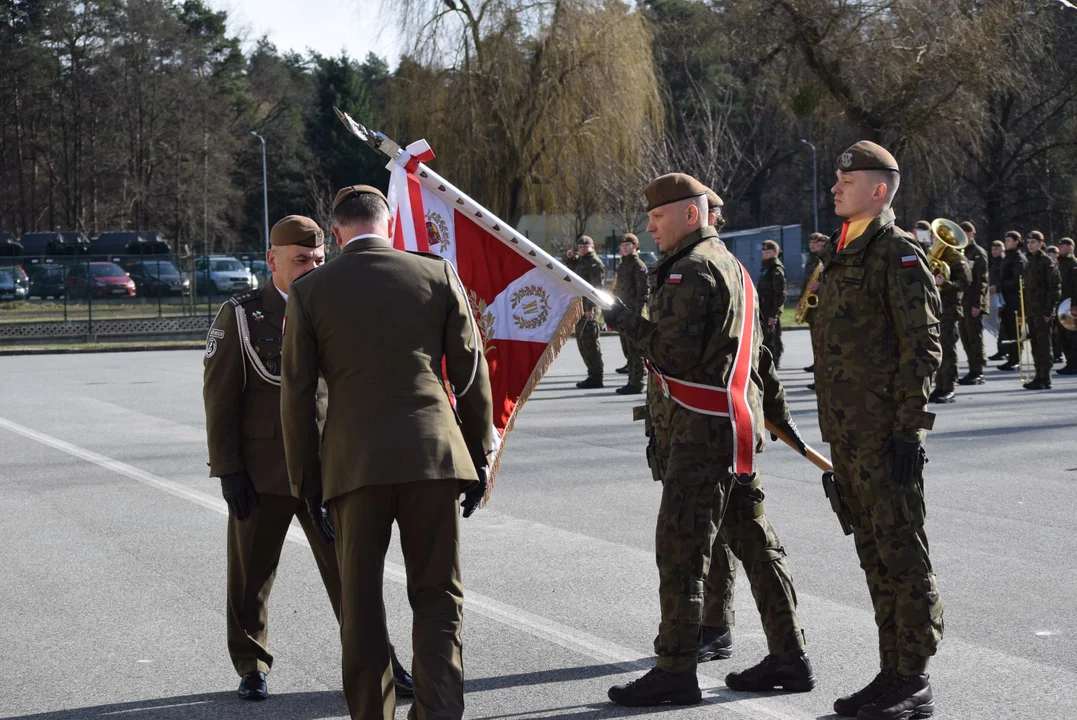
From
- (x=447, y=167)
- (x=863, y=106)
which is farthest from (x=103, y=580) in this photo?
(x=863, y=106)

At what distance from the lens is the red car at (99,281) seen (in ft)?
106

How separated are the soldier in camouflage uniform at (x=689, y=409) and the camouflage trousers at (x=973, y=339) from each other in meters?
13.1

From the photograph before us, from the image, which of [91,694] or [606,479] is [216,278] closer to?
[606,479]

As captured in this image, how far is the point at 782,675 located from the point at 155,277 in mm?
31330

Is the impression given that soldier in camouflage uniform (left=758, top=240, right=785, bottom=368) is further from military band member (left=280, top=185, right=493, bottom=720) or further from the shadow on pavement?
military band member (left=280, top=185, right=493, bottom=720)

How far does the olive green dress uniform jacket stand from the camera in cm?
400

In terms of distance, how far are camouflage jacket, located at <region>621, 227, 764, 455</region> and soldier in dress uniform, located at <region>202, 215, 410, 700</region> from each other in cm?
134

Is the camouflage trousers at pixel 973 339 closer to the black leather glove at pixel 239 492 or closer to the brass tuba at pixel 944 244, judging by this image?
the brass tuba at pixel 944 244

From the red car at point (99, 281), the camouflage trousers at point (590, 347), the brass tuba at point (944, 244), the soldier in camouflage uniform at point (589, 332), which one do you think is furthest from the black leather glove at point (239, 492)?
the red car at point (99, 281)

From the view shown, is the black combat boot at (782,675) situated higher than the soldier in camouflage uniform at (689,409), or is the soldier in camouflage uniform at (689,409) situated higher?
the soldier in camouflage uniform at (689,409)

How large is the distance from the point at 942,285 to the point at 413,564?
11814 mm

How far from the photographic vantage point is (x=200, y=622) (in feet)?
19.8

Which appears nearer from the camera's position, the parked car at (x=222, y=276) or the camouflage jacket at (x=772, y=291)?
the camouflage jacket at (x=772, y=291)

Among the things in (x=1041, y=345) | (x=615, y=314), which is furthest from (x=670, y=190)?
(x=1041, y=345)
